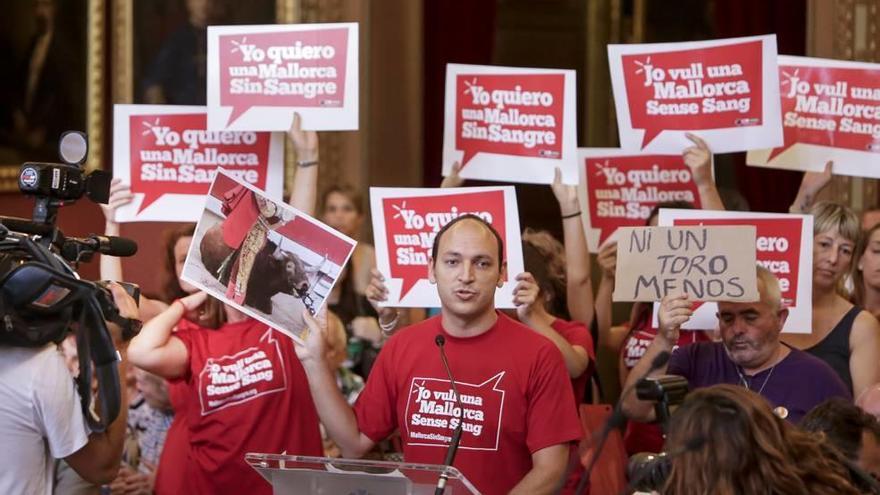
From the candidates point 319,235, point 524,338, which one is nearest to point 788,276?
point 524,338

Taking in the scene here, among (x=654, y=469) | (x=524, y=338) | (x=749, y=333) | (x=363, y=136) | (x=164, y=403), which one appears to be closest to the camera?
(x=654, y=469)

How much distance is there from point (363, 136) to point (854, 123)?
10.5 feet

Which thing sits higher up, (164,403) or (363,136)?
(363,136)

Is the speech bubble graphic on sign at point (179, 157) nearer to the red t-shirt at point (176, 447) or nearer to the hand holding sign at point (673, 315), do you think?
the red t-shirt at point (176, 447)

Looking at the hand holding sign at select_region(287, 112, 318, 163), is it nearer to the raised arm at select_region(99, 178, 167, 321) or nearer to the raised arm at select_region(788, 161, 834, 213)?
the raised arm at select_region(99, 178, 167, 321)

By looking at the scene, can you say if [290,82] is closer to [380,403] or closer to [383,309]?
[383,309]

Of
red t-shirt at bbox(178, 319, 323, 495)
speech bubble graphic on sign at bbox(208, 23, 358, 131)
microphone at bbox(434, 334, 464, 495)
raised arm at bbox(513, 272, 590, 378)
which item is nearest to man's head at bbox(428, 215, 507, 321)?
microphone at bbox(434, 334, 464, 495)

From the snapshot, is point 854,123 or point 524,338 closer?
point 524,338

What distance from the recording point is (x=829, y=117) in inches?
233

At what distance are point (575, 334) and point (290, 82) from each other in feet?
4.55

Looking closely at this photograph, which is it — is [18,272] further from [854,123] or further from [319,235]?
[854,123]

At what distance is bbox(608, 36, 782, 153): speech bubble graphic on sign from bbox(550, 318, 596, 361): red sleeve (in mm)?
987

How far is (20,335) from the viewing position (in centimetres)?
359

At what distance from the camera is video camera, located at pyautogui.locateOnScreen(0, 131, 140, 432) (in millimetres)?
3506
